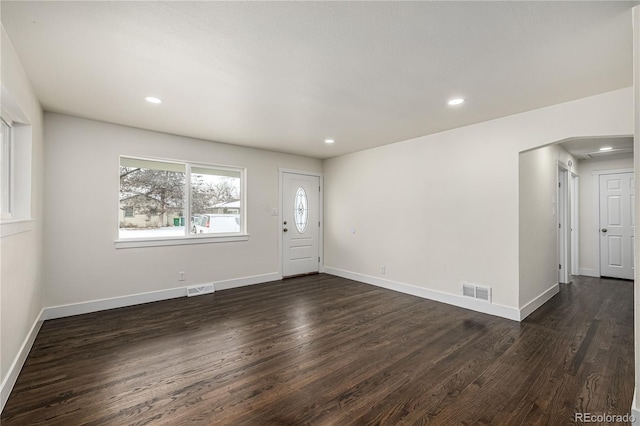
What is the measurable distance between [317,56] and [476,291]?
3.51 m

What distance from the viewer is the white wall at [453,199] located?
3.29m

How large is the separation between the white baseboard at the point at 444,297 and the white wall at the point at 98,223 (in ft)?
8.42

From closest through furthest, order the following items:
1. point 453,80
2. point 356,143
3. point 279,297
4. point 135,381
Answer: point 135,381 < point 453,80 < point 279,297 < point 356,143

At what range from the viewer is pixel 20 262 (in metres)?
2.43

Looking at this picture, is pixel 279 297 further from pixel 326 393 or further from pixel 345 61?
pixel 345 61

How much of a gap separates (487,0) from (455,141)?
2662mm

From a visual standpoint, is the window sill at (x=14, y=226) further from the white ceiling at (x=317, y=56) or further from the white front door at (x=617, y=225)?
the white front door at (x=617, y=225)

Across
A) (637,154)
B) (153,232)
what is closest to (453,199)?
(637,154)

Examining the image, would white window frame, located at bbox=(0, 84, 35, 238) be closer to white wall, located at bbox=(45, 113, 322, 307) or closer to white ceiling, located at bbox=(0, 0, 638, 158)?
white ceiling, located at bbox=(0, 0, 638, 158)

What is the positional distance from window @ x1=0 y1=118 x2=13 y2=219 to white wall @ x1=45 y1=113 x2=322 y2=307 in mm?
1047

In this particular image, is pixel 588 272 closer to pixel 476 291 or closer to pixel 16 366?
pixel 476 291

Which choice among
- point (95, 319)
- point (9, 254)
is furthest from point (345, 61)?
point (95, 319)

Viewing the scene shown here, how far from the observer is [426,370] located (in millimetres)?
2441

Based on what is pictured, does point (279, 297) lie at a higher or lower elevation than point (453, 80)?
lower
